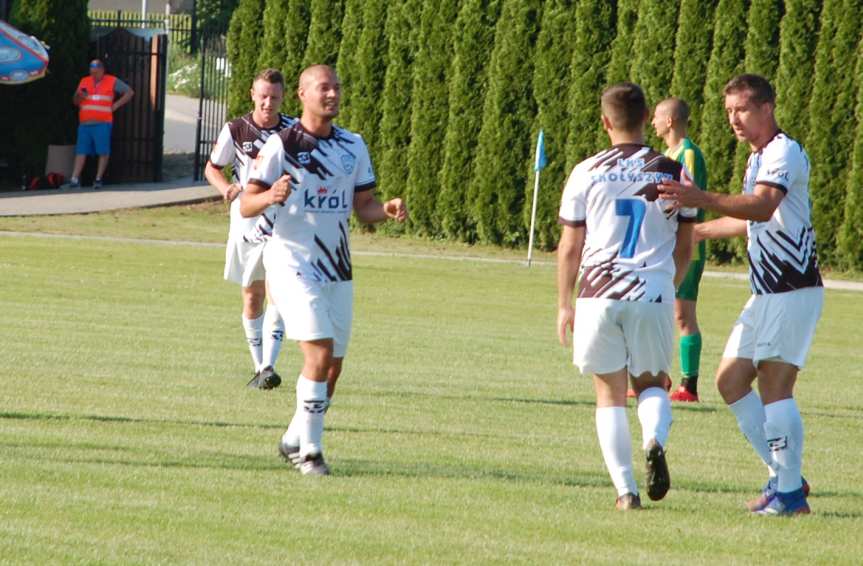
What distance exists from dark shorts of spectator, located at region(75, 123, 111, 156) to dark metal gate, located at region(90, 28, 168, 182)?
5.59ft


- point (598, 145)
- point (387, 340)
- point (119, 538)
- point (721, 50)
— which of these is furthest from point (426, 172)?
point (119, 538)

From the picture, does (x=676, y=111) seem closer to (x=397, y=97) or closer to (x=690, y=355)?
(x=690, y=355)

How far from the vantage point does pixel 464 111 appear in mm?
28062

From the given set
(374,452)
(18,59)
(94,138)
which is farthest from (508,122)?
(374,452)

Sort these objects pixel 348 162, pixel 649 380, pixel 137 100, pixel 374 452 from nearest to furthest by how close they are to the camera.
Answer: pixel 649 380
pixel 348 162
pixel 374 452
pixel 137 100

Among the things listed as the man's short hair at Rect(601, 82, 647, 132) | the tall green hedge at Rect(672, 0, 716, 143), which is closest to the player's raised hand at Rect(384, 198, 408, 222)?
the man's short hair at Rect(601, 82, 647, 132)

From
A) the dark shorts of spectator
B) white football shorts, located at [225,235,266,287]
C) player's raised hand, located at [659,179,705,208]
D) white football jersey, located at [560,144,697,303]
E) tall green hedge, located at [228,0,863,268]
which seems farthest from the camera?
the dark shorts of spectator

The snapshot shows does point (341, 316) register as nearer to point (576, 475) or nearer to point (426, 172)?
point (576, 475)

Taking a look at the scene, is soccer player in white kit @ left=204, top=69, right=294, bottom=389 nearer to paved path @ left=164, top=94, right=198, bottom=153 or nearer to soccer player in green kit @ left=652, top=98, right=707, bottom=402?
soccer player in green kit @ left=652, top=98, right=707, bottom=402

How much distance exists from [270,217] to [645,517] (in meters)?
5.13

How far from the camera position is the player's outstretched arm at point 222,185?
11.5 m

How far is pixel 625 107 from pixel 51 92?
26.4m

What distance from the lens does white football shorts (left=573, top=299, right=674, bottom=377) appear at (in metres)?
7.52

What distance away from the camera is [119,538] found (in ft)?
21.7
